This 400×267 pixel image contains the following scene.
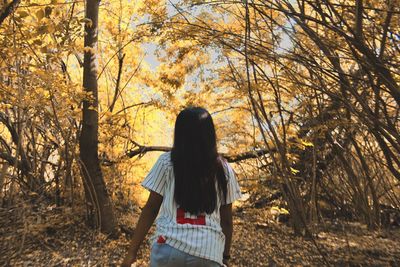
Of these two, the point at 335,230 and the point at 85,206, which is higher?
the point at 85,206

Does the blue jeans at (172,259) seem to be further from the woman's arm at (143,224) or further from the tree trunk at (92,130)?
the tree trunk at (92,130)

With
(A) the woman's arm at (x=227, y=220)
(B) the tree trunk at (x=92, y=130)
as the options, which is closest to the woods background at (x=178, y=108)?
(B) the tree trunk at (x=92, y=130)

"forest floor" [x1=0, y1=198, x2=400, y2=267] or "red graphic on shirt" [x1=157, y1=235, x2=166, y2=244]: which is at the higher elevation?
"red graphic on shirt" [x1=157, y1=235, x2=166, y2=244]

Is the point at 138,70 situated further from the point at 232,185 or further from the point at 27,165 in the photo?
the point at 232,185

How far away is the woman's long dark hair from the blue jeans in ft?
0.45

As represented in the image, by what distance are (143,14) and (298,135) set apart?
2776 mm

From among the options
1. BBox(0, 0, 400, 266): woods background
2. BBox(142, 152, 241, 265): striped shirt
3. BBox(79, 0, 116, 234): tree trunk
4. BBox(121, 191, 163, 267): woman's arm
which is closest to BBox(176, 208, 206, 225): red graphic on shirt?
BBox(142, 152, 241, 265): striped shirt

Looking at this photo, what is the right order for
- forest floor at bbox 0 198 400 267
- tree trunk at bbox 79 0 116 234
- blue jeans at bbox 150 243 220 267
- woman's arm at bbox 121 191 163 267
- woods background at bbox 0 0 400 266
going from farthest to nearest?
1. tree trunk at bbox 79 0 116 234
2. forest floor at bbox 0 198 400 267
3. woods background at bbox 0 0 400 266
4. woman's arm at bbox 121 191 163 267
5. blue jeans at bbox 150 243 220 267

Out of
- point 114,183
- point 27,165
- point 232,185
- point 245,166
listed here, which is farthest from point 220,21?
point 232,185

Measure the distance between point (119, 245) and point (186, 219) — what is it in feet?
10.4

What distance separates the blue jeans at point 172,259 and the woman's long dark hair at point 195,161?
0.45ft

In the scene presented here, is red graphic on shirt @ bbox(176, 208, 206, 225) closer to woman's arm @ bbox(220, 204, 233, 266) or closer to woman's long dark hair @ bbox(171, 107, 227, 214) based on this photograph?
woman's long dark hair @ bbox(171, 107, 227, 214)

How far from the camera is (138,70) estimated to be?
657 cm

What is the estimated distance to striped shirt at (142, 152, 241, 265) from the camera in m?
1.28
